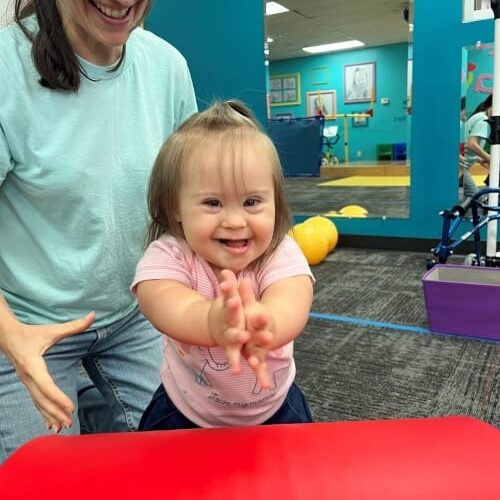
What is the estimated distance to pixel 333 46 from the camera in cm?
922

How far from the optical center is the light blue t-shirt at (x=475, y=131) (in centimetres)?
306

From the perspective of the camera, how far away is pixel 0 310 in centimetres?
77

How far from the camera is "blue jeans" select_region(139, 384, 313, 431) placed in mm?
858

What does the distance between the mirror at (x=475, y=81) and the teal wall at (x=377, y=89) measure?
6.26 meters

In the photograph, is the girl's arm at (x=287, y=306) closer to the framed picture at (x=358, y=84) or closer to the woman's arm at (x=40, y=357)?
the woman's arm at (x=40, y=357)

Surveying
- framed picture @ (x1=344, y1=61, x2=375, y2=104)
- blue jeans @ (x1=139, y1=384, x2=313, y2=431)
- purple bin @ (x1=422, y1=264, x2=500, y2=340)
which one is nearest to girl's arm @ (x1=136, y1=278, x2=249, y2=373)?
blue jeans @ (x1=139, y1=384, x2=313, y2=431)

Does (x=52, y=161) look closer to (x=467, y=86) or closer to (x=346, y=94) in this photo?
(x=467, y=86)

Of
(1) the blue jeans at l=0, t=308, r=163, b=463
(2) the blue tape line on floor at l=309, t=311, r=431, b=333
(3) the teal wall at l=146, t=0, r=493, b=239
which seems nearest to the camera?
(1) the blue jeans at l=0, t=308, r=163, b=463

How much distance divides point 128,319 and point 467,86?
3.03 m

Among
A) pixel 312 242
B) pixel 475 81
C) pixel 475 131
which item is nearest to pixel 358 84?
pixel 475 81

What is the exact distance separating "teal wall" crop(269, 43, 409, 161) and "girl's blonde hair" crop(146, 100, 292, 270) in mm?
8920

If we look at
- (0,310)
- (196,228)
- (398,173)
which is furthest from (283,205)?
A: (398,173)

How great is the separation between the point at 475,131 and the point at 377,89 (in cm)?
714

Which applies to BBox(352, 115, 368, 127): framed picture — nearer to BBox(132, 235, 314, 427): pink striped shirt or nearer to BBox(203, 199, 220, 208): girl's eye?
BBox(132, 235, 314, 427): pink striped shirt
